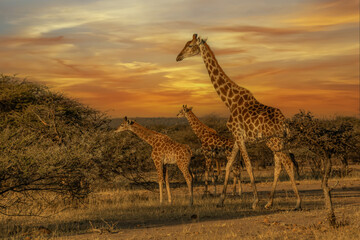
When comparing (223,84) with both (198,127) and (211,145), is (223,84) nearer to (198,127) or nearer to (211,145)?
(211,145)

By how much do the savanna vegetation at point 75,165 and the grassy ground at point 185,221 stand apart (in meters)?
0.05

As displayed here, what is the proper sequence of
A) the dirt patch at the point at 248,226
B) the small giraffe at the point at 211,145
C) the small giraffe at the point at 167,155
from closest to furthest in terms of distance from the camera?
the dirt patch at the point at 248,226 < the small giraffe at the point at 167,155 < the small giraffe at the point at 211,145

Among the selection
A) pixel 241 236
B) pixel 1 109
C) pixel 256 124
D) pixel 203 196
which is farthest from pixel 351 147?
pixel 1 109

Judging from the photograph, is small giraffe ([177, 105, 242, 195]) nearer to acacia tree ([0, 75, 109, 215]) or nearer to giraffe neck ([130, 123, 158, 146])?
giraffe neck ([130, 123, 158, 146])

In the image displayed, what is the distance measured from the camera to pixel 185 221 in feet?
41.7

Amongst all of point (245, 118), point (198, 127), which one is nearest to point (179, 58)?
point (245, 118)

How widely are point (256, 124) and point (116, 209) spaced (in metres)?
4.89

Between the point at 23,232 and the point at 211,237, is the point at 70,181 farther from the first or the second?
the point at 211,237

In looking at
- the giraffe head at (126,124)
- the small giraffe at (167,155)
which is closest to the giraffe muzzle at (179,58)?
the small giraffe at (167,155)

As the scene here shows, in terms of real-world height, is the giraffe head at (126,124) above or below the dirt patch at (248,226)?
above

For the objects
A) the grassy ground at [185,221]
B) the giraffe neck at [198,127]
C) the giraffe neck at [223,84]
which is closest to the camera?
the grassy ground at [185,221]

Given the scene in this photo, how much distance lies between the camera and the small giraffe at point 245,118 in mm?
14375

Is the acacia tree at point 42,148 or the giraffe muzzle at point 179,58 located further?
the giraffe muzzle at point 179,58

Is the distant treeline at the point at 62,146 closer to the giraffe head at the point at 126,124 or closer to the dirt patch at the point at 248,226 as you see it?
the giraffe head at the point at 126,124
